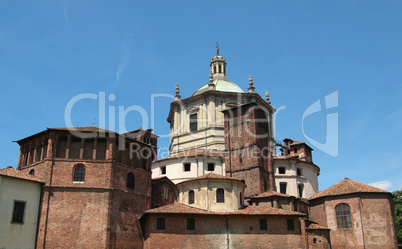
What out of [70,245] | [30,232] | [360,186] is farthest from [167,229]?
[360,186]

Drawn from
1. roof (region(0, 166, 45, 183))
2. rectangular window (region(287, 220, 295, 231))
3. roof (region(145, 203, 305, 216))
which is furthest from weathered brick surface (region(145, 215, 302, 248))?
roof (region(0, 166, 45, 183))

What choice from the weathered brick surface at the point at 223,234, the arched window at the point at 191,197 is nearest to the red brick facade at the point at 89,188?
the weathered brick surface at the point at 223,234

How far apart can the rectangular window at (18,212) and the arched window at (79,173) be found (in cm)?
442

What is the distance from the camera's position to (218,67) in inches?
2437

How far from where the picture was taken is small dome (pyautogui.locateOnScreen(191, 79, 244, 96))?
5523cm

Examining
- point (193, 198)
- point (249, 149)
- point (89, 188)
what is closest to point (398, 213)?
point (249, 149)

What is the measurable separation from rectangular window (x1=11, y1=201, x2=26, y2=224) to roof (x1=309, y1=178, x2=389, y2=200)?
28.8 meters

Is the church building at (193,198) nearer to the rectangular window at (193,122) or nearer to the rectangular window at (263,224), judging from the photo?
the rectangular window at (263,224)

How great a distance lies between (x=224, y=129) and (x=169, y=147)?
39.9 ft

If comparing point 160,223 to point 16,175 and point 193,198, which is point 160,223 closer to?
point 193,198

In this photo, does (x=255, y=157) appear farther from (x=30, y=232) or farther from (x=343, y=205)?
(x=30, y=232)

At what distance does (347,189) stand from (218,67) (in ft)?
94.1

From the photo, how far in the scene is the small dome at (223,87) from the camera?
5523 centimetres

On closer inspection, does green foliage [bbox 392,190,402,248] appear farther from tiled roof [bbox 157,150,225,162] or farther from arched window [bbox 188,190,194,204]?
arched window [bbox 188,190,194,204]
